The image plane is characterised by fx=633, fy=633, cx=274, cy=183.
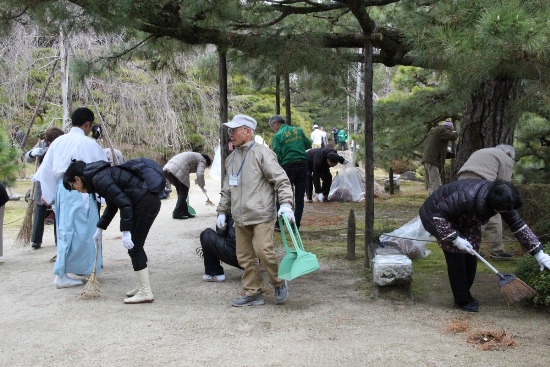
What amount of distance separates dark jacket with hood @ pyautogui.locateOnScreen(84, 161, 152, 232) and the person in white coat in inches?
38.3

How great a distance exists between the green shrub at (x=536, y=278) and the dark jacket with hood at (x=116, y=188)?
3266 millimetres

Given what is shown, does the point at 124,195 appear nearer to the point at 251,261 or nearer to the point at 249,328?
the point at 251,261

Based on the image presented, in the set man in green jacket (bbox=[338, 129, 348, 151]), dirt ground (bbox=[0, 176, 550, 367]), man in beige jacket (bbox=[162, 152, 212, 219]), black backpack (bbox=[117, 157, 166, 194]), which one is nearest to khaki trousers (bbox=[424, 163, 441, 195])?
man in beige jacket (bbox=[162, 152, 212, 219])

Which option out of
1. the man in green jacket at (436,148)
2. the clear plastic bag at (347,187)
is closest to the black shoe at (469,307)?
the man in green jacket at (436,148)

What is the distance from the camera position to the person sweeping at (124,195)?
533 centimetres

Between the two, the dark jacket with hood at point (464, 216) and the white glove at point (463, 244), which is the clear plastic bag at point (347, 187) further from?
the white glove at point (463, 244)

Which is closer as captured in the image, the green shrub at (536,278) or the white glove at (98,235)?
the green shrub at (536,278)

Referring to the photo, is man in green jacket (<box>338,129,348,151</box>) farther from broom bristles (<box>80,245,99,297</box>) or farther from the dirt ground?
broom bristles (<box>80,245,99,297</box>)

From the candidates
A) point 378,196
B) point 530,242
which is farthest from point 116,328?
point 378,196

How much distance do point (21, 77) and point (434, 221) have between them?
14.2m

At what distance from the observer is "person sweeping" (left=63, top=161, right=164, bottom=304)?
17.5 ft

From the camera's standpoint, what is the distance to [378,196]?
15.3m

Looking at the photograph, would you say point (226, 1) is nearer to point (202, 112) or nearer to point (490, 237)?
point (490, 237)

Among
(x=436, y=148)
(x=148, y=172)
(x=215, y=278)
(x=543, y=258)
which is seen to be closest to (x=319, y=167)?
(x=436, y=148)
